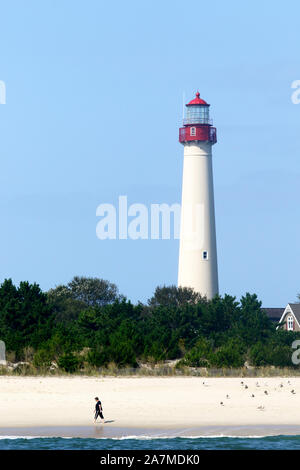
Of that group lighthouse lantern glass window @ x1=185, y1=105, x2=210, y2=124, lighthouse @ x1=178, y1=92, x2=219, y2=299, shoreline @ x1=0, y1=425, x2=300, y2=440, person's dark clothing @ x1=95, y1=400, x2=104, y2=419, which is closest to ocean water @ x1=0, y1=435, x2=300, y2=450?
shoreline @ x1=0, y1=425, x2=300, y2=440

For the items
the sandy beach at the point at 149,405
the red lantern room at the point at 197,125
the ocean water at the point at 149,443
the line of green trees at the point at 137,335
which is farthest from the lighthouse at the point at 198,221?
the ocean water at the point at 149,443

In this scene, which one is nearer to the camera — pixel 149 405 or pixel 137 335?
pixel 149 405

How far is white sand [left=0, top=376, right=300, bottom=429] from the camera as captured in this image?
32281 millimetres

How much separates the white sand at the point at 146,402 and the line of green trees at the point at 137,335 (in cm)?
374

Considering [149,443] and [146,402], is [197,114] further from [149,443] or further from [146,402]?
[149,443]

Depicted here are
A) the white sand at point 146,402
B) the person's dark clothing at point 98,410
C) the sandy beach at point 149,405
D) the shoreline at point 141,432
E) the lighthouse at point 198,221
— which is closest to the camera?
the shoreline at point 141,432

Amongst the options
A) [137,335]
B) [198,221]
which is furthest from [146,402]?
[198,221]

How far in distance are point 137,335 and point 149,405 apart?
1390cm

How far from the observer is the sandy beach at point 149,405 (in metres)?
30.8

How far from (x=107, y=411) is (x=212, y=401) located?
180 inches

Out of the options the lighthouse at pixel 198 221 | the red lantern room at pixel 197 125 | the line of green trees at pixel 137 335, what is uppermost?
the red lantern room at pixel 197 125

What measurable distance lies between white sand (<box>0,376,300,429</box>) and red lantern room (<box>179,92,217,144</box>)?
36.6 metres

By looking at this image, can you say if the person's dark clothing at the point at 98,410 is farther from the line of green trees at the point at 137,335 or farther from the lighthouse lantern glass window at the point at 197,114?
the lighthouse lantern glass window at the point at 197,114

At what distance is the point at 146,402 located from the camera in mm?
35750
